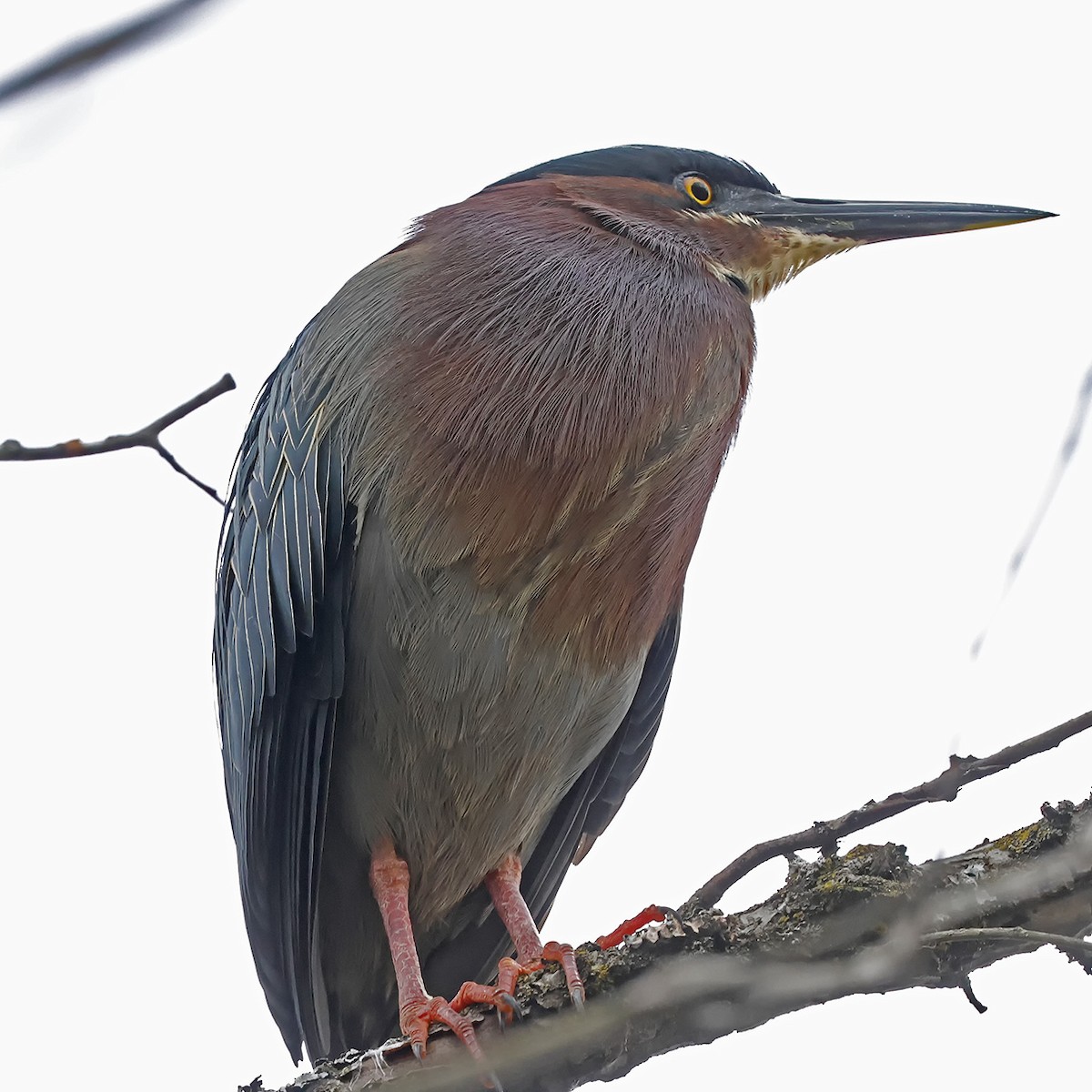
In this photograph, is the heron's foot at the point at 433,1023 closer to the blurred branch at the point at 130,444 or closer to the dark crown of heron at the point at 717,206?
the blurred branch at the point at 130,444

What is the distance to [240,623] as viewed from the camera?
3.93 m

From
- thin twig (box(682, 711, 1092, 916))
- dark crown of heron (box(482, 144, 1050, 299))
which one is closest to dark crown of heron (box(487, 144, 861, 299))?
dark crown of heron (box(482, 144, 1050, 299))

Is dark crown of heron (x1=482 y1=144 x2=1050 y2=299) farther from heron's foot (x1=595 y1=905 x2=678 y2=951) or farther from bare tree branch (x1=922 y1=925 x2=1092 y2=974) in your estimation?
bare tree branch (x1=922 y1=925 x2=1092 y2=974)

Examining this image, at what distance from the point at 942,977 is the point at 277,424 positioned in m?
2.54

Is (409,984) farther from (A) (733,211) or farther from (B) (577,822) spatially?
(A) (733,211)

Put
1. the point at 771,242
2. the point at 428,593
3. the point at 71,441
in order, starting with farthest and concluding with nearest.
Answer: the point at 771,242, the point at 428,593, the point at 71,441

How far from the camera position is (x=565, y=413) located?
3.57m

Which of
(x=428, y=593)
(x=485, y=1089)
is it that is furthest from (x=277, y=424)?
(x=485, y=1089)

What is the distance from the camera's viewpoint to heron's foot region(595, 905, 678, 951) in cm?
281

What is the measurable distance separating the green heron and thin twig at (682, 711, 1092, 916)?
1.10 meters

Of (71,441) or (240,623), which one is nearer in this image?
(71,441)

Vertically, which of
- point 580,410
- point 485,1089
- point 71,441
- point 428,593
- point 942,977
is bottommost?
point 942,977

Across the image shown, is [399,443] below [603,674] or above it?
above

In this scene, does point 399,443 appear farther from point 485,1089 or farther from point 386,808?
point 485,1089
